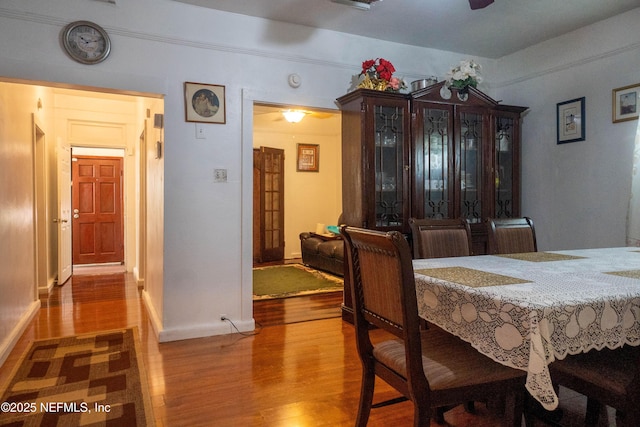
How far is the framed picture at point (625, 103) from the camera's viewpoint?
3.23 m

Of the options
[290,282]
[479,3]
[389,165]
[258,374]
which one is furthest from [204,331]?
[479,3]

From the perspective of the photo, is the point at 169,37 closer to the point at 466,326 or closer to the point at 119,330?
the point at 119,330

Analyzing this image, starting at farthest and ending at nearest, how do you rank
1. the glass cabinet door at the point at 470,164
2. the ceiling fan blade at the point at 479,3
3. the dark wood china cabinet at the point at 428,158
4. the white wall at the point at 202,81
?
the glass cabinet door at the point at 470,164 < the dark wood china cabinet at the point at 428,158 < the white wall at the point at 202,81 < the ceiling fan blade at the point at 479,3

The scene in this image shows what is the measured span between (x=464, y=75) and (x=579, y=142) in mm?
1217

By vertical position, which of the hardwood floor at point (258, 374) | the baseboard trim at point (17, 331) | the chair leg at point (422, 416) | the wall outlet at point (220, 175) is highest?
the wall outlet at point (220, 175)

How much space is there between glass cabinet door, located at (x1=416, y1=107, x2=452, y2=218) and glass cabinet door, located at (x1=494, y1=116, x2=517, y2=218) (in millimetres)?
622

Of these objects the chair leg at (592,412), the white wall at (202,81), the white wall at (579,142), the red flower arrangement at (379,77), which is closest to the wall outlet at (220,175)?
the white wall at (202,81)

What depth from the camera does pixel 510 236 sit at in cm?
254

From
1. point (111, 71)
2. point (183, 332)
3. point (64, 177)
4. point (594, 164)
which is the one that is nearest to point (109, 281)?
point (64, 177)

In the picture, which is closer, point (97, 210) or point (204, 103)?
point (204, 103)

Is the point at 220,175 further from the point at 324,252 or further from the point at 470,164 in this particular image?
the point at 324,252

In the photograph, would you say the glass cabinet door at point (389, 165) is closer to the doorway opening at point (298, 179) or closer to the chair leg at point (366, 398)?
the chair leg at point (366, 398)

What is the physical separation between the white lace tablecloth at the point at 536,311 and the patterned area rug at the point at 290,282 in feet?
10.9

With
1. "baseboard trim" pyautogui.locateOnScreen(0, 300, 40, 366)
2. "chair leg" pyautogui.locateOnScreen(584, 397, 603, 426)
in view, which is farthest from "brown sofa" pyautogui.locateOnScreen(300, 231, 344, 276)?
"chair leg" pyautogui.locateOnScreen(584, 397, 603, 426)
